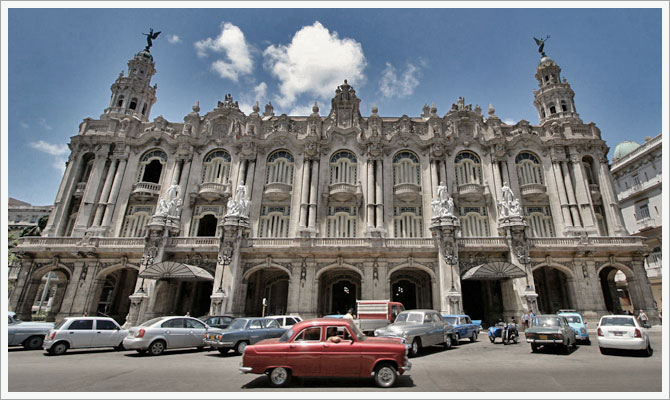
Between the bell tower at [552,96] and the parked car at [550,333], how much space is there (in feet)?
88.0

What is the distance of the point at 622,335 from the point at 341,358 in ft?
36.0

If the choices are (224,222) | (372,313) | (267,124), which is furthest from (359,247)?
(267,124)

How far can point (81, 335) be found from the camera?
515 inches

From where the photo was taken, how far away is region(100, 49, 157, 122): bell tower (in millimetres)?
35688

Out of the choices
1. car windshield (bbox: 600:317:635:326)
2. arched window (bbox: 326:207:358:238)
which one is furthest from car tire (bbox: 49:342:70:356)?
car windshield (bbox: 600:317:635:326)

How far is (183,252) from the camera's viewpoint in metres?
25.1

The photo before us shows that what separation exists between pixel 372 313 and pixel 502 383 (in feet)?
33.0

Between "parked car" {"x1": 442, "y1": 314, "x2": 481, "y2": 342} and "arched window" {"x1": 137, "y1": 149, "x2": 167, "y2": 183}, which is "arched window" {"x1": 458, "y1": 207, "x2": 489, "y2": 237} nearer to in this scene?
"parked car" {"x1": 442, "y1": 314, "x2": 481, "y2": 342}

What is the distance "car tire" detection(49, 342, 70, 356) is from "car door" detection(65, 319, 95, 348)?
0.73 ft

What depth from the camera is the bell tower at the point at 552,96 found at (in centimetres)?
3378

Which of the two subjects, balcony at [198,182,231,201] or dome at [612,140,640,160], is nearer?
balcony at [198,182,231,201]

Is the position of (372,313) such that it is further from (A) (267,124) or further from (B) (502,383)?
(A) (267,124)

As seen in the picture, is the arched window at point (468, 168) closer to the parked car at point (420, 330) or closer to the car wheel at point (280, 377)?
the parked car at point (420, 330)

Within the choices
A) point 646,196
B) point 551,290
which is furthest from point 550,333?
point 646,196
